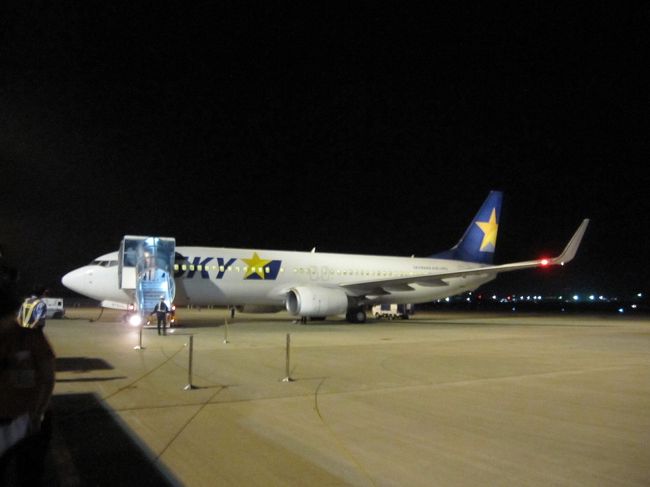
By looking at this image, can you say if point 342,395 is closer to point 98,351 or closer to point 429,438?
point 429,438

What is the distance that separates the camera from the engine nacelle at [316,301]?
22.8 meters

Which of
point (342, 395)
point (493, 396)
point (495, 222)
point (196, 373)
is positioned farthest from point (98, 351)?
point (495, 222)

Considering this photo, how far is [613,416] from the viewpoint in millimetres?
7254

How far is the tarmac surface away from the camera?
499 centimetres

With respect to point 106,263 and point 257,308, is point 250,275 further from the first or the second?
point 106,263

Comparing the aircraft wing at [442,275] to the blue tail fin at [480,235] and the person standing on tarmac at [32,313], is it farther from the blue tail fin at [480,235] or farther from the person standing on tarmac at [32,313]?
the person standing on tarmac at [32,313]

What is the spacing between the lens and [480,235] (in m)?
32.2

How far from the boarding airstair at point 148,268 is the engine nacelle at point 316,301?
484 centimetres

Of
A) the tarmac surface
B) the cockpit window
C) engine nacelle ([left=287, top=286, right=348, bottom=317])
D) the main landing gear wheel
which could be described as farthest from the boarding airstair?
the main landing gear wheel

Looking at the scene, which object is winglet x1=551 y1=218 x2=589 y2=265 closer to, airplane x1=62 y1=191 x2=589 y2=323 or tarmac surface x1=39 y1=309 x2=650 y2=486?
airplane x1=62 y1=191 x2=589 y2=323

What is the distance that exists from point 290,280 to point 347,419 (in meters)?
18.0

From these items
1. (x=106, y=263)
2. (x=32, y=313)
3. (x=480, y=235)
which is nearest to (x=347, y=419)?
(x=32, y=313)

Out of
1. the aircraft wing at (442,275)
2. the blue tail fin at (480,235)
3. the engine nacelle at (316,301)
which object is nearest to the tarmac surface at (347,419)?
the engine nacelle at (316,301)

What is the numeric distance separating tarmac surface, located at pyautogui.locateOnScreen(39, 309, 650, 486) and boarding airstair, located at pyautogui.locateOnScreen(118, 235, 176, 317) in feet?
24.2
